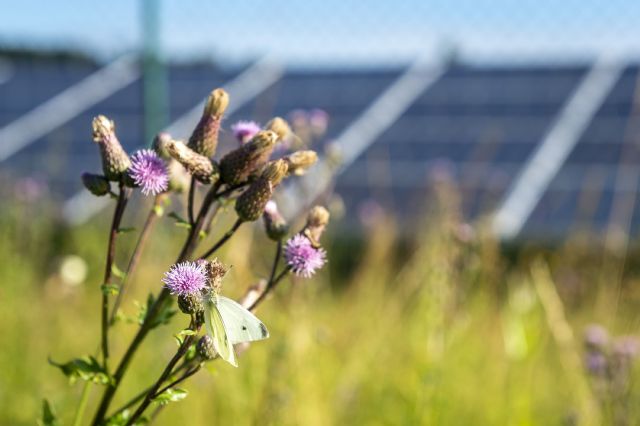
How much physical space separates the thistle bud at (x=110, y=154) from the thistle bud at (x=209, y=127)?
9 cm

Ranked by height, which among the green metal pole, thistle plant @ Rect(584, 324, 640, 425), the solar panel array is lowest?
the solar panel array

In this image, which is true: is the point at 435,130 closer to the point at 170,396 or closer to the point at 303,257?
the point at 303,257

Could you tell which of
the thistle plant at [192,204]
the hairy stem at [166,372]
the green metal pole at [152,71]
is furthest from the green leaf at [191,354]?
the green metal pole at [152,71]

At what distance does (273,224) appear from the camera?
1.34m

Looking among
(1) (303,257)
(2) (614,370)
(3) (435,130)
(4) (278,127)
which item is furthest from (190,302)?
(3) (435,130)

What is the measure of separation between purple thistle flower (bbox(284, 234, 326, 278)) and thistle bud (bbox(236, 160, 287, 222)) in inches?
2.4

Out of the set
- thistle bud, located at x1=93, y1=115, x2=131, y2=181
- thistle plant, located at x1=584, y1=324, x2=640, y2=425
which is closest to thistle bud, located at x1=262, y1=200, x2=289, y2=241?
thistle bud, located at x1=93, y1=115, x2=131, y2=181

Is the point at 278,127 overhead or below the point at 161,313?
overhead

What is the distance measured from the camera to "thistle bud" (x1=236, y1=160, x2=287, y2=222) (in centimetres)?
120

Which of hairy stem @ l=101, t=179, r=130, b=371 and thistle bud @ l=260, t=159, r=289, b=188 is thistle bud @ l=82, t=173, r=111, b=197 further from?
thistle bud @ l=260, t=159, r=289, b=188

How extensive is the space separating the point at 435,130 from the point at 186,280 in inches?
392

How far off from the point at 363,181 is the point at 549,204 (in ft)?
5.74

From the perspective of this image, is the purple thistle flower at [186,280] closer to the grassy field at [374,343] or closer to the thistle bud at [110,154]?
the thistle bud at [110,154]

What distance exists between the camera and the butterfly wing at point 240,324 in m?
0.94
